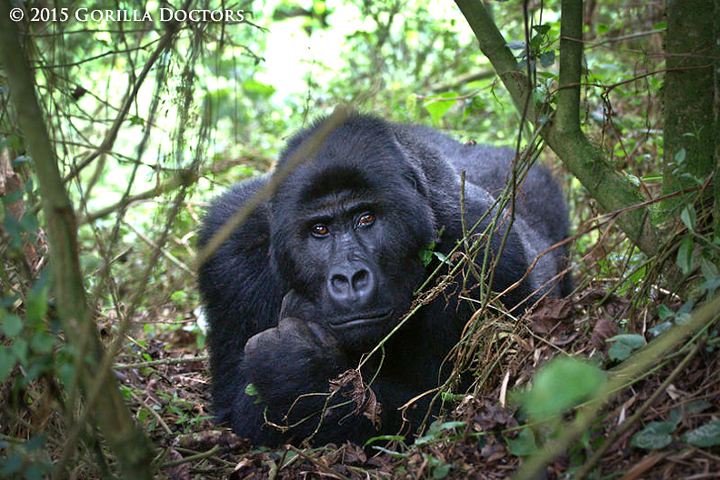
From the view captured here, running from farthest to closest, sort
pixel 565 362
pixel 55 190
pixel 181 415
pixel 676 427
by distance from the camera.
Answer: pixel 181 415, pixel 676 427, pixel 55 190, pixel 565 362

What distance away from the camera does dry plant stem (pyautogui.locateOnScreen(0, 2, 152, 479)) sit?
72.8 inches

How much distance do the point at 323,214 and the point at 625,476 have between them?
2107mm

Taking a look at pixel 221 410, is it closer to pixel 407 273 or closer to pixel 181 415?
pixel 181 415

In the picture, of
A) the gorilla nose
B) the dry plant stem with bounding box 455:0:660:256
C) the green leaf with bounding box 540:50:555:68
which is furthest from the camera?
the gorilla nose

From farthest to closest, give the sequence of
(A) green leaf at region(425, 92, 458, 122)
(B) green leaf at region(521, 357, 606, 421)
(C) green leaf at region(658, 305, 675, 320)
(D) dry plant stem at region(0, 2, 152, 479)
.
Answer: (A) green leaf at region(425, 92, 458, 122)
(C) green leaf at region(658, 305, 675, 320)
(D) dry plant stem at region(0, 2, 152, 479)
(B) green leaf at region(521, 357, 606, 421)

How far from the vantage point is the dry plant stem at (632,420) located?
74.2 inches

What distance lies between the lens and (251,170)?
7715 mm

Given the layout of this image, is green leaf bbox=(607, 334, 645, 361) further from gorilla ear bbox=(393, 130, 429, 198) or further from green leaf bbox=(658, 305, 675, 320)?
gorilla ear bbox=(393, 130, 429, 198)

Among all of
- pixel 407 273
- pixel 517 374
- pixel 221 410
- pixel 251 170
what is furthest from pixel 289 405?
pixel 251 170

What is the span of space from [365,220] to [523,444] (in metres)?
1.69

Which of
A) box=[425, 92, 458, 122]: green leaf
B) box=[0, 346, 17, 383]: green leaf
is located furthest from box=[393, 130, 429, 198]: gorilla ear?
box=[0, 346, 17, 383]: green leaf

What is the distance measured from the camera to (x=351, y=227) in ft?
11.7

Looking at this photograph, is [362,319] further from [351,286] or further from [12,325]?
[12,325]

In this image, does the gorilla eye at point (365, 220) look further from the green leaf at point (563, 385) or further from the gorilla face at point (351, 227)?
the green leaf at point (563, 385)
